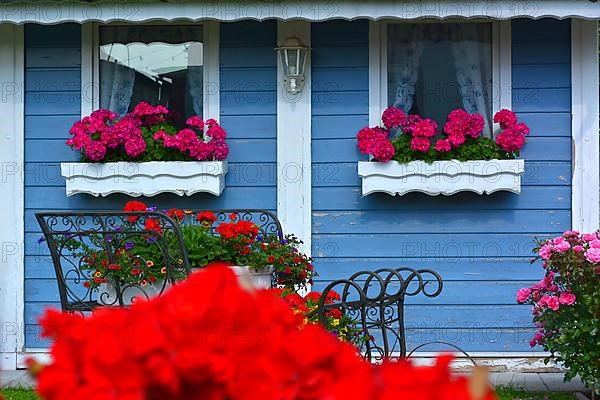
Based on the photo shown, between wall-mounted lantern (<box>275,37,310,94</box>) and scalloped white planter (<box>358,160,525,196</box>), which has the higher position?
wall-mounted lantern (<box>275,37,310,94</box>)

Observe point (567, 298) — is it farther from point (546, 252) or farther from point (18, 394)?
point (18, 394)

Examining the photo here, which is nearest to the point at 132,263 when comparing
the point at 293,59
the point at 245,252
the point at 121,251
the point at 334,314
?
the point at 121,251

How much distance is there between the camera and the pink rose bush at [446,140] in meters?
5.41

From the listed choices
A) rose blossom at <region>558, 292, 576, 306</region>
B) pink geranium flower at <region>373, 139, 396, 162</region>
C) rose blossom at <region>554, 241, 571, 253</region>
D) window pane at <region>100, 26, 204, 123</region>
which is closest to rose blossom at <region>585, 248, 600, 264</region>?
rose blossom at <region>554, 241, 571, 253</region>

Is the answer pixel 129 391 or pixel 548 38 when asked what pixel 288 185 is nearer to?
pixel 548 38

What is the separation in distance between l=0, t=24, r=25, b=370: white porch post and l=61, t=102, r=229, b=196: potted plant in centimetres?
41

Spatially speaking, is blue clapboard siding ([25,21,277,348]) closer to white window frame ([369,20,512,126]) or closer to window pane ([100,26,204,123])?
window pane ([100,26,204,123])

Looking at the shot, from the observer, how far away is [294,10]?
16.7 feet

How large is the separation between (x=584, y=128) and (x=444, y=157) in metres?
0.87

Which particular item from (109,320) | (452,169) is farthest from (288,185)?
(109,320)

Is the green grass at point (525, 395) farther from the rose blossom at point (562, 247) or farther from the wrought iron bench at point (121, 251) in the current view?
the wrought iron bench at point (121, 251)

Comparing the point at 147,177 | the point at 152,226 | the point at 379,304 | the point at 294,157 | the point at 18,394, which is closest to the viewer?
the point at 379,304

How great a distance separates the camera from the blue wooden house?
562 cm

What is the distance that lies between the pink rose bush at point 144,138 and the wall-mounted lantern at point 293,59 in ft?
1.68
